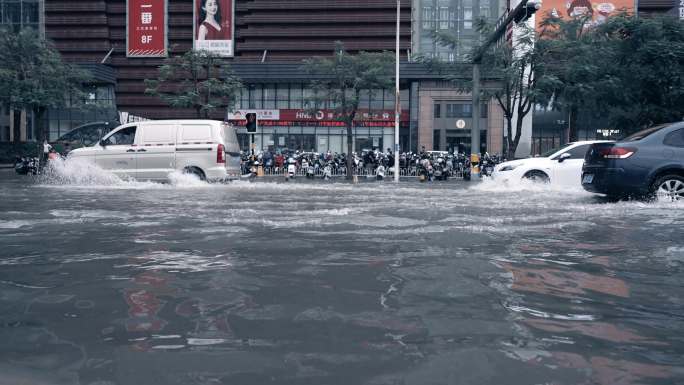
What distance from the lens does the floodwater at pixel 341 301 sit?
276 cm

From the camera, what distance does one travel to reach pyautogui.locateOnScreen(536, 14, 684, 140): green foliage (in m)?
22.7

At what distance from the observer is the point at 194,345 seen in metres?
3.05

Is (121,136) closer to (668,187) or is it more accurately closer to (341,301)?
(668,187)

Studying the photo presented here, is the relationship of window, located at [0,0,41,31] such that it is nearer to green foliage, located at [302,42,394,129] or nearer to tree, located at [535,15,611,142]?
green foliage, located at [302,42,394,129]

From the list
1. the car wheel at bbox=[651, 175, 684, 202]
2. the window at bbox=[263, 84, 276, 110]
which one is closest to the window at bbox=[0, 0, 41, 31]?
the window at bbox=[263, 84, 276, 110]

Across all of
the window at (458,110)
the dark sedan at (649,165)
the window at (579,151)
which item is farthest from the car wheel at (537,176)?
the window at (458,110)

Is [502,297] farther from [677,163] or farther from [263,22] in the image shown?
[263,22]

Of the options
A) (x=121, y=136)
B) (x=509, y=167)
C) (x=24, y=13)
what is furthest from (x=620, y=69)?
(x=24, y=13)

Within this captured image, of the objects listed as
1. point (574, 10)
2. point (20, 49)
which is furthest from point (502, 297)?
point (574, 10)

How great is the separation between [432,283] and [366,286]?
1.58ft

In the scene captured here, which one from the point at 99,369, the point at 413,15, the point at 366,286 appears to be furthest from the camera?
the point at 413,15

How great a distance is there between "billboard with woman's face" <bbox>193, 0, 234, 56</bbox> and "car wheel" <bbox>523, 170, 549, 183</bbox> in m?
45.5

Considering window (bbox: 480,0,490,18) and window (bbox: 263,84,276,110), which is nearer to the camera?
window (bbox: 263,84,276,110)

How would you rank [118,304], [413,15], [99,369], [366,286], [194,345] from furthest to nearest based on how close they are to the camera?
[413,15]
[366,286]
[118,304]
[194,345]
[99,369]
